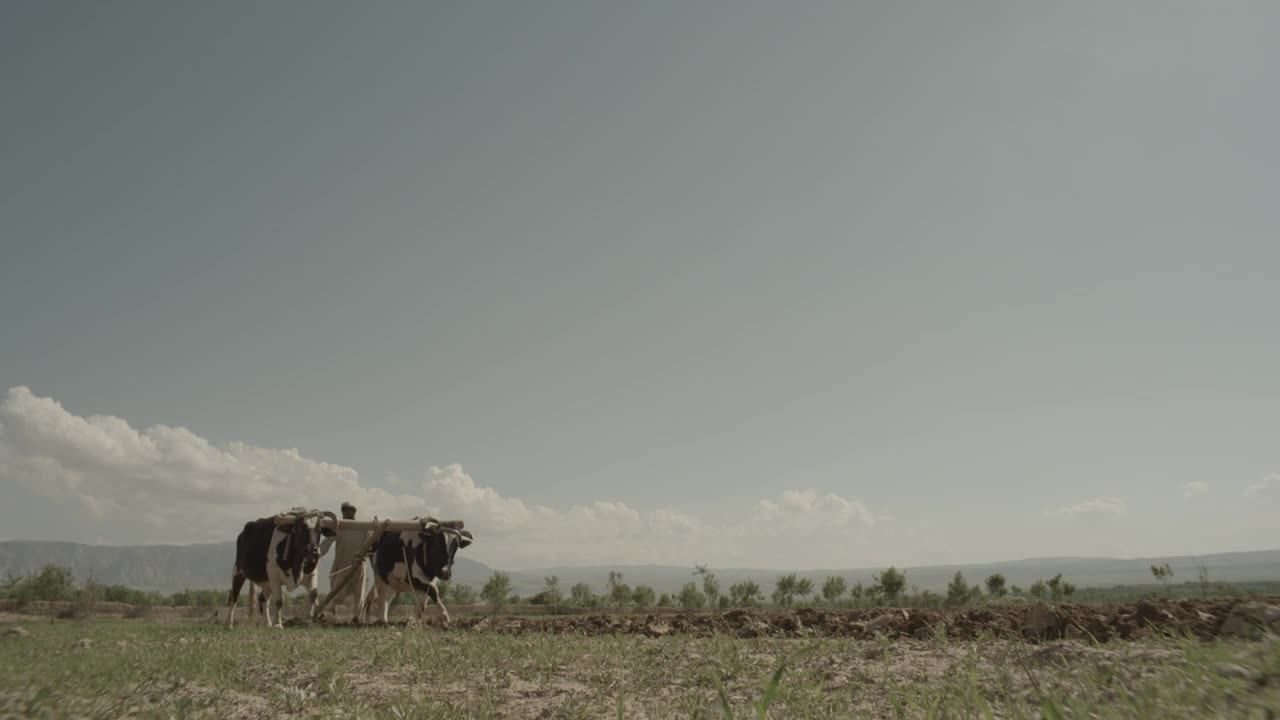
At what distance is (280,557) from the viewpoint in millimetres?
14102

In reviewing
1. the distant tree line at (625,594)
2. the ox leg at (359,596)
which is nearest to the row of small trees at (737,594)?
the distant tree line at (625,594)

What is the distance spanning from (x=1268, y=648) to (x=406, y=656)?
6.62 m

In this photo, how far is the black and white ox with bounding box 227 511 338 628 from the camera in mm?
13977

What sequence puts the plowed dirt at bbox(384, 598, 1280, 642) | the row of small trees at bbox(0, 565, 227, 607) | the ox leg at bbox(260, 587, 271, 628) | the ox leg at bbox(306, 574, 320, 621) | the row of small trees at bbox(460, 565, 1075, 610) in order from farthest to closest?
the row of small trees at bbox(460, 565, 1075, 610) < the row of small trees at bbox(0, 565, 227, 607) < the ox leg at bbox(306, 574, 320, 621) < the ox leg at bbox(260, 587, 271, 628) < the plowed dirt at bbox(384, 598, 1280, 642)

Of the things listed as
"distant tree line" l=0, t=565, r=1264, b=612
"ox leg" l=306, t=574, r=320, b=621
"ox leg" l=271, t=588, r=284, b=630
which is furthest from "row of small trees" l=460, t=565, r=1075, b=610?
"ox leg" l=271, t=588, r=284, b=630

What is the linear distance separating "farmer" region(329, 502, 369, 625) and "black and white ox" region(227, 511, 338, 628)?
2.13 ft

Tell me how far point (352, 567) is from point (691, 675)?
12.4m

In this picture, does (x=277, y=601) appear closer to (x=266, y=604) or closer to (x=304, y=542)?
(x=266, y=604)

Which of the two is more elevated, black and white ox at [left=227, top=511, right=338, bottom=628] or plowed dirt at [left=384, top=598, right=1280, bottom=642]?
black and white ox at [left=227, top=511, right=338, bottom=628]

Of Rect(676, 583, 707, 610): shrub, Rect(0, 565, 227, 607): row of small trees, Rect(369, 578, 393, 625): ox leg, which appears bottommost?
Rect(676, 583, 707, 610): shrub

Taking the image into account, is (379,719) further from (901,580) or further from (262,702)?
(901,580)

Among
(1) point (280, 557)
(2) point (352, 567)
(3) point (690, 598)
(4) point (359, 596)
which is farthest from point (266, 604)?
(3) point (690, 598)

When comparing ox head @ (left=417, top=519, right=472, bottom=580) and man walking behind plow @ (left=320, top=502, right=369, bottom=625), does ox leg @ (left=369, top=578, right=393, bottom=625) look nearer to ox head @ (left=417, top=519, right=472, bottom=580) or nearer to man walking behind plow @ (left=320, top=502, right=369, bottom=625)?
man walking behind plow @ (left=320, top=502, right=369, bottom=625)

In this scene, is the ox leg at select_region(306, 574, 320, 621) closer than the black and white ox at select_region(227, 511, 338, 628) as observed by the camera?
No
